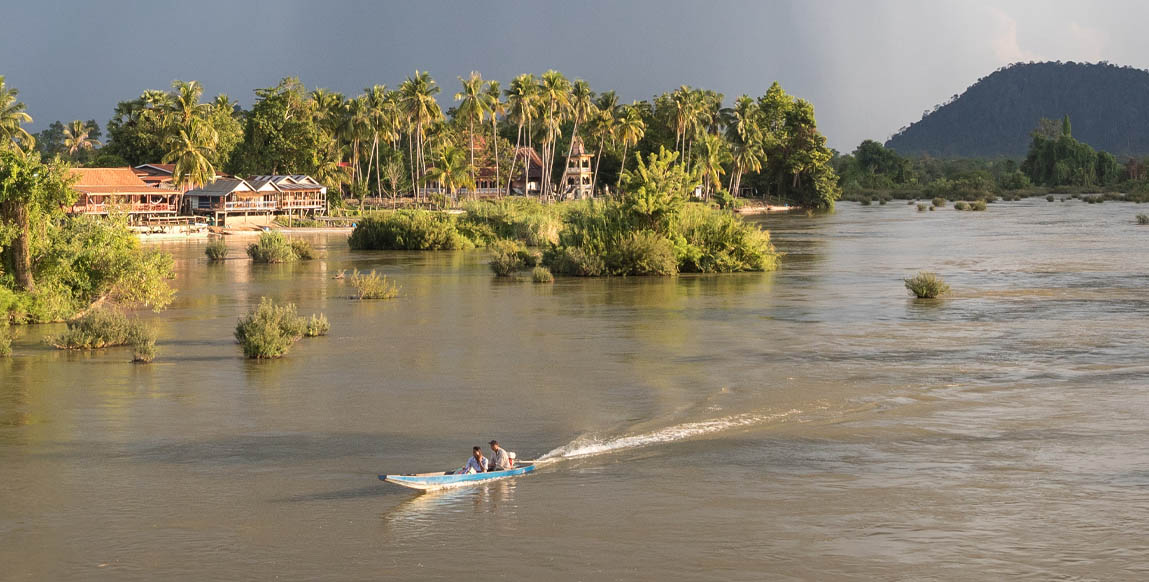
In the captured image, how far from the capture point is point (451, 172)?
121 meters

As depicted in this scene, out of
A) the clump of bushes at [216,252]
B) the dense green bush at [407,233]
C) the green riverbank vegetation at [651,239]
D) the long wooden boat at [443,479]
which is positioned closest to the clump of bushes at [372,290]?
the green riverbank vegetation at [651,239]

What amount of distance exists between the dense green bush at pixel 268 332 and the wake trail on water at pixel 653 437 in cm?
1028

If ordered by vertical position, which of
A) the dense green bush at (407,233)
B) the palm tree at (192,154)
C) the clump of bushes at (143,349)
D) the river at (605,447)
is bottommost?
the river at (605,447)

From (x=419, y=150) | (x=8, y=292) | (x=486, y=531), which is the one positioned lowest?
(x=486, y=531)

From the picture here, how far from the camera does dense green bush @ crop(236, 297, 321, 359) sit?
85.0ft

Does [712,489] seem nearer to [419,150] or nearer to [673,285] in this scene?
[673,285]

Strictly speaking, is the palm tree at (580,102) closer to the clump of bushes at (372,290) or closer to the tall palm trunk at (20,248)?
the clump of bushes at (372,290)

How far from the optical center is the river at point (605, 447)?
12.6m

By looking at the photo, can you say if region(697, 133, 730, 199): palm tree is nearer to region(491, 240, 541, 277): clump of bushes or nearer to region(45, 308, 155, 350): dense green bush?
region(491, 240, 541, 277): clump of bushes

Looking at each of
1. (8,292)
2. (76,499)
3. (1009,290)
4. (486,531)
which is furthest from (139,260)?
(1009,290)

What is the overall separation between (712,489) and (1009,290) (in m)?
29.4

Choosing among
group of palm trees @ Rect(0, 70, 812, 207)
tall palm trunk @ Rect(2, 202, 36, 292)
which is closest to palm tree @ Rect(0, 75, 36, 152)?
group of palm trees @ Rect(0, 70, 812, 207)

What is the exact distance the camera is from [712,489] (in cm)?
1509

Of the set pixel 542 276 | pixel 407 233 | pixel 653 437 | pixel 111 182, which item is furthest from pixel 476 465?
pixel 111 182
